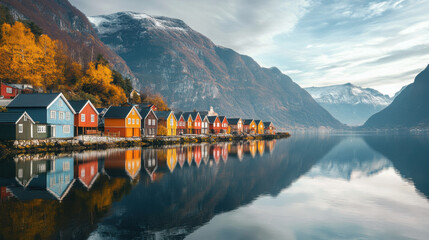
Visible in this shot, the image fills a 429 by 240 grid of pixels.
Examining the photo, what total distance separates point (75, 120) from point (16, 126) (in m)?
Result: 14.7

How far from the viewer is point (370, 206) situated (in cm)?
1984

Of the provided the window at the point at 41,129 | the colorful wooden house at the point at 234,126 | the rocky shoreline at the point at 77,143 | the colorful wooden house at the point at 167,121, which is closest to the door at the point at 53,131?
the window at the point at 41,129

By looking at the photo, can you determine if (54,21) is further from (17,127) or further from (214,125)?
(17,127)

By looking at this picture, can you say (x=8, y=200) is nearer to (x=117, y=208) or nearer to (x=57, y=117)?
(x=117, y=208)

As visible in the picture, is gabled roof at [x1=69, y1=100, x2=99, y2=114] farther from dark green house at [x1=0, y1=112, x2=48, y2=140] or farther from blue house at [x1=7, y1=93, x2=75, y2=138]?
dark green house at [x1=0, y1=112, x2=48, y2=140]

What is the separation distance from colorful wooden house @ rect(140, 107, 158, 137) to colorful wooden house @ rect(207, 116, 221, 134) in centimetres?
3434

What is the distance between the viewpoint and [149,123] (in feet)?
246

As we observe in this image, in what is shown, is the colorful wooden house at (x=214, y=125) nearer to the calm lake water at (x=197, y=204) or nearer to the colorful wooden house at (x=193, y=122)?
the colorful wooden house at (x=193, y=122)

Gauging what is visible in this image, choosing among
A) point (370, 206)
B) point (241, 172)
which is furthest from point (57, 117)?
point (370, 206)

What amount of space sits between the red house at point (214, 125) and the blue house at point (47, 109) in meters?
63.0

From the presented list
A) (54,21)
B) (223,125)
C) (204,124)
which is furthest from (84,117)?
(54,21)

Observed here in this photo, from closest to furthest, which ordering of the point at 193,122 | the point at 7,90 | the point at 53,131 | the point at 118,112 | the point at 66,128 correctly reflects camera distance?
the point at 53,131 < the point at 66,128 < the point at 7,90 < the point at 118,112 < the point at 193,122

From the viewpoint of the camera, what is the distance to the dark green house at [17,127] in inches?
1625

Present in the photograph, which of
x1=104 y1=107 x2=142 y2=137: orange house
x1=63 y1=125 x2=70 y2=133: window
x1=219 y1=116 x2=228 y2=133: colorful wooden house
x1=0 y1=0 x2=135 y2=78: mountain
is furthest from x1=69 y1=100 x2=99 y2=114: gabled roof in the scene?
x1=0 y1=0 x2=135 y2=78: mountain
